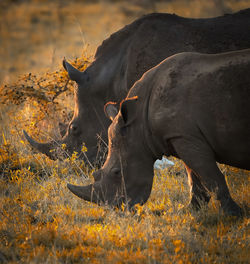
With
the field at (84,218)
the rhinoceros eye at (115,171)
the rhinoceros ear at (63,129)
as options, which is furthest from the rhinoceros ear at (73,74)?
the rhinoceros eye at (115,171)

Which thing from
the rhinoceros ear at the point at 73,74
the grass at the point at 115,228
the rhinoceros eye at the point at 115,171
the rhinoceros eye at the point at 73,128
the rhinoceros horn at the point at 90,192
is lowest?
the grass at the point at 115,228

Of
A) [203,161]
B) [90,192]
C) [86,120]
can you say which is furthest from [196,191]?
[86,120]

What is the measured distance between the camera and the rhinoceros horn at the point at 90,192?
514 centimetres

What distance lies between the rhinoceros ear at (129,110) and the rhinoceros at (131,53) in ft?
5.13

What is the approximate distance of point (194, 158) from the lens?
4711mm

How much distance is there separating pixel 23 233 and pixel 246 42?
A: 3640 millimetres

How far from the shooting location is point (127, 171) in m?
5.10

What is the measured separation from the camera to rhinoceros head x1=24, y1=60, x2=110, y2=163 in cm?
695

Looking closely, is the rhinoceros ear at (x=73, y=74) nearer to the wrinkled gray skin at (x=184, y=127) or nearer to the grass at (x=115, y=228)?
the grass at (x=115, y=228)

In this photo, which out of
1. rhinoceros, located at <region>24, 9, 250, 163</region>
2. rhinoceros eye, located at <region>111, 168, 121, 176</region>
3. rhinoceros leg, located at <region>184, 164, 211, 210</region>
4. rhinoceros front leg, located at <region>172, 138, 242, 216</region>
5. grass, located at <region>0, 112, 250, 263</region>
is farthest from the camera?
rhinoceros, located at <region>24, 9, 250, 163</region>

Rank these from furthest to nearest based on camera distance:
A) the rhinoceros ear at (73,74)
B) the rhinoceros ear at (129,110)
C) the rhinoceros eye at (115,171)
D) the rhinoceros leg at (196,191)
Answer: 1. the rhinoceros ear at (73,74)
2. the rhinoceros leg at (196,191)
3. the rhinoceros eye at (115,171)
4. the rhinoceros ear at (129,110)

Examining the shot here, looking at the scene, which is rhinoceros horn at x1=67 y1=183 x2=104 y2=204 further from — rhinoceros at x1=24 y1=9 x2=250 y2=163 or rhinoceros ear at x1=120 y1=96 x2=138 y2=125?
rhinoceros at x1=24 y1=9 x2=250 y2=163

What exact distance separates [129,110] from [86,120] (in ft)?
6.50

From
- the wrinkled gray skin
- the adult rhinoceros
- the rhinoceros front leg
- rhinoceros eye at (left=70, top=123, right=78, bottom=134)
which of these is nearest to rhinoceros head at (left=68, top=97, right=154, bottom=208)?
the wrinkled gray skin
